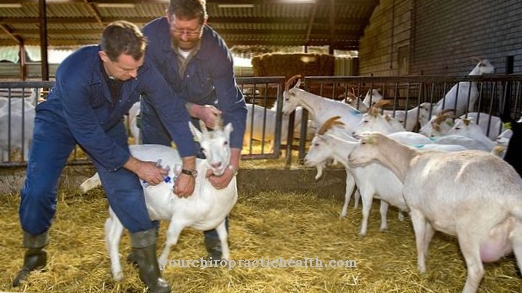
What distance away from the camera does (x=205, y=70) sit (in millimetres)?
3418

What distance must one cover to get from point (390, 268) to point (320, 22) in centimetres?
1433

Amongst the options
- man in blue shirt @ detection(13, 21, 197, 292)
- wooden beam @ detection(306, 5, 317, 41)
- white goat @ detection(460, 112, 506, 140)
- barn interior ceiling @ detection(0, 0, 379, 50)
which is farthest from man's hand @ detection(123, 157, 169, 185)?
wooden beam @ detection(306, 5, 317, 41)

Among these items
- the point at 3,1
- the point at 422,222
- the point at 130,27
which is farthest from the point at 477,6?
the point at 3,1

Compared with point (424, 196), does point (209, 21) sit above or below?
above

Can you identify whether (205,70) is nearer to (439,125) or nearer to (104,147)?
(104,147)

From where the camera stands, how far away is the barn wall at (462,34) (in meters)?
8.60

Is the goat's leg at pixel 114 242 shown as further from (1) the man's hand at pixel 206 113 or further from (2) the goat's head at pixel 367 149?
(2) the goat's head at pixel 367 149

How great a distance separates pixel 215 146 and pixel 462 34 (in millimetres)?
9227

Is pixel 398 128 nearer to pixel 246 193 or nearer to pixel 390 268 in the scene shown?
pixel 246 193

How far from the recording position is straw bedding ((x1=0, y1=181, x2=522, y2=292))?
3.39 meters

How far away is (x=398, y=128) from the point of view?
6.35m

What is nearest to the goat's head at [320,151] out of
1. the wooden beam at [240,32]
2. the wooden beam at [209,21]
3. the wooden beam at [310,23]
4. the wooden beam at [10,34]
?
the wooden beam at [310,23]

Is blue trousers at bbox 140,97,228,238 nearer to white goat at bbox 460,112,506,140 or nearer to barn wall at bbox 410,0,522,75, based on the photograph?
white goat at bbox 460,112,506,140

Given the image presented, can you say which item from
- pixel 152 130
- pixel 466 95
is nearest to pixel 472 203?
pixel 152 130
